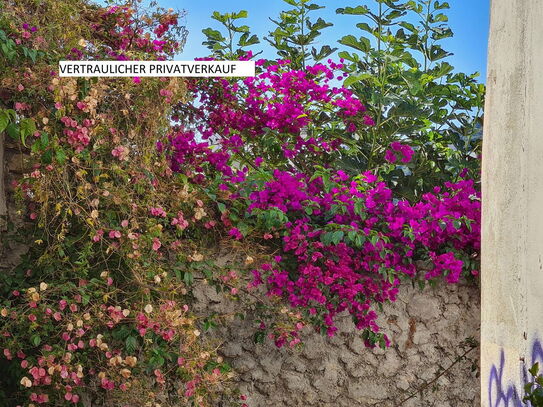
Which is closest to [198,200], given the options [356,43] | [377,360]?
[377,360]

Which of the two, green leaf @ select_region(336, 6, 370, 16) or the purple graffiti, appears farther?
green leaf @ select_region(336, 6, 370, 16)

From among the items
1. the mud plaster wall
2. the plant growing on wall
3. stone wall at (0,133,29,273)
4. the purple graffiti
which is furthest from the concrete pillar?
Answer: stone wall at (0,133,29,273)

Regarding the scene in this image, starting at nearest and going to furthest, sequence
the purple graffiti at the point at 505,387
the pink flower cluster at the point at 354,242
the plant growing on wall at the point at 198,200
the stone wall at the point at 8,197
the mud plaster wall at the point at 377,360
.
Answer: the purple graffiti at the point at 505,387
the plant growing on wall at the point at 198,200
the stone wall at the point at 8,197
the pink flower cluster at the point at 354,242
the mud plaster wall at the point at 377,360

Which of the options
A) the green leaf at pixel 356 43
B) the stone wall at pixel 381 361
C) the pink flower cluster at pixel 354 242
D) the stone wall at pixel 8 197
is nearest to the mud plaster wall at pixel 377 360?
the stone wall at pixel 381 361

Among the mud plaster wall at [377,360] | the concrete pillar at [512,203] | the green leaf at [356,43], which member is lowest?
the mud plaster wall at [377,360]

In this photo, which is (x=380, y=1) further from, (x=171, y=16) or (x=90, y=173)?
(x=90, y=173)

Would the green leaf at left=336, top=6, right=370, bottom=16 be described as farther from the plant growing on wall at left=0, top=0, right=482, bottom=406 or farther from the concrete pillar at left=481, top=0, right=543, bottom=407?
the concrete pillar at left=481, top=0, right=543, bottom=407

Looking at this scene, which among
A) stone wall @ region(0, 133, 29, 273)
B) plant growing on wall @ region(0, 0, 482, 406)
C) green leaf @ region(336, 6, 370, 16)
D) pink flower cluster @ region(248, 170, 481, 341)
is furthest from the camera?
green leaf @ region(336, 6, 370, 16)

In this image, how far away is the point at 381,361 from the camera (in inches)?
226

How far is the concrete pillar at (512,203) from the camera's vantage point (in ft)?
9.43

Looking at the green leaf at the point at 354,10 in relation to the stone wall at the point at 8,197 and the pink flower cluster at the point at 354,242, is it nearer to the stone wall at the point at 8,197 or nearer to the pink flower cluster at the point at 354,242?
the pink flower cluster at the point at 354,242

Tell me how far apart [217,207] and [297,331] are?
0.97 meters

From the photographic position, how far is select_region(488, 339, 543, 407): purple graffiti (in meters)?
2.83

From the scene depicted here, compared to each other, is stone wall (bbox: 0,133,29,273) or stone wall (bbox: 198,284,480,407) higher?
stone wall (bbox: 0,133,29,273)
